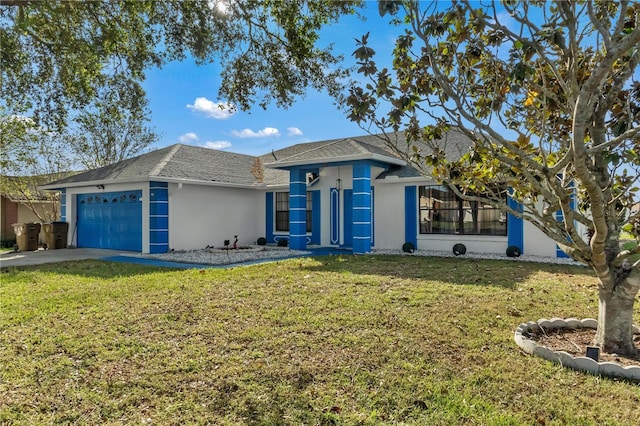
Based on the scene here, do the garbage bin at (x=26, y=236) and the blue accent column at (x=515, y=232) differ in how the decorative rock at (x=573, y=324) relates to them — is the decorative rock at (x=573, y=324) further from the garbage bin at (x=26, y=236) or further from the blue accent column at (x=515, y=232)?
the garbage bin at (x=26, y=236)

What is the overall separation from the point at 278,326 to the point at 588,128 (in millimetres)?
4589

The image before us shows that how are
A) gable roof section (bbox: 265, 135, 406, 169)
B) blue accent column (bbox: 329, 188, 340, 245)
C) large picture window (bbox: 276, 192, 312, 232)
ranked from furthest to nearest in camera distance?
large picture window (bbox: 276, 192, 312, 232)
blue accent column (bbox: 329, 188, 340, 245)
gable roof section (bbox: 265, 135, 406, 169)

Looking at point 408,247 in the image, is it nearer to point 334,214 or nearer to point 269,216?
point 334,214

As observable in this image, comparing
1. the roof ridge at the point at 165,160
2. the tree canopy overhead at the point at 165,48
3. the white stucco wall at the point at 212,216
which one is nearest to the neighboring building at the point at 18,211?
the roof ridge at the point at 165,160

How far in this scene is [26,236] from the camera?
16625mm

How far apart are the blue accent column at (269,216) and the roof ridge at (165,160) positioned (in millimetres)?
4583

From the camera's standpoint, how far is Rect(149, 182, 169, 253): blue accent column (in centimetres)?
1510

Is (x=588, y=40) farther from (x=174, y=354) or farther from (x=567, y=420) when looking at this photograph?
(x=174, y=354)

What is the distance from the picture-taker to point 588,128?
481 cm

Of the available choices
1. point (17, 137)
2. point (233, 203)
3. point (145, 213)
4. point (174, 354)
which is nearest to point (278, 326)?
point (174, 354)

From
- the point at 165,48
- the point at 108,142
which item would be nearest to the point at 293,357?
the point at 165,48

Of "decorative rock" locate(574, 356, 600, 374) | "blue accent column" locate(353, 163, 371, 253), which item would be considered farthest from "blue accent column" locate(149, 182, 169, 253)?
"decorative rock" locate(574, 356, 600, 374)

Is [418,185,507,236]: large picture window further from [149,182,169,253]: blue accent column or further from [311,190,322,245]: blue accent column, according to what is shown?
[149,182,169,253]: blue accent column

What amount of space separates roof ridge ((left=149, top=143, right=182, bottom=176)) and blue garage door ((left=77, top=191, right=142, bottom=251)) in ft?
3.80
